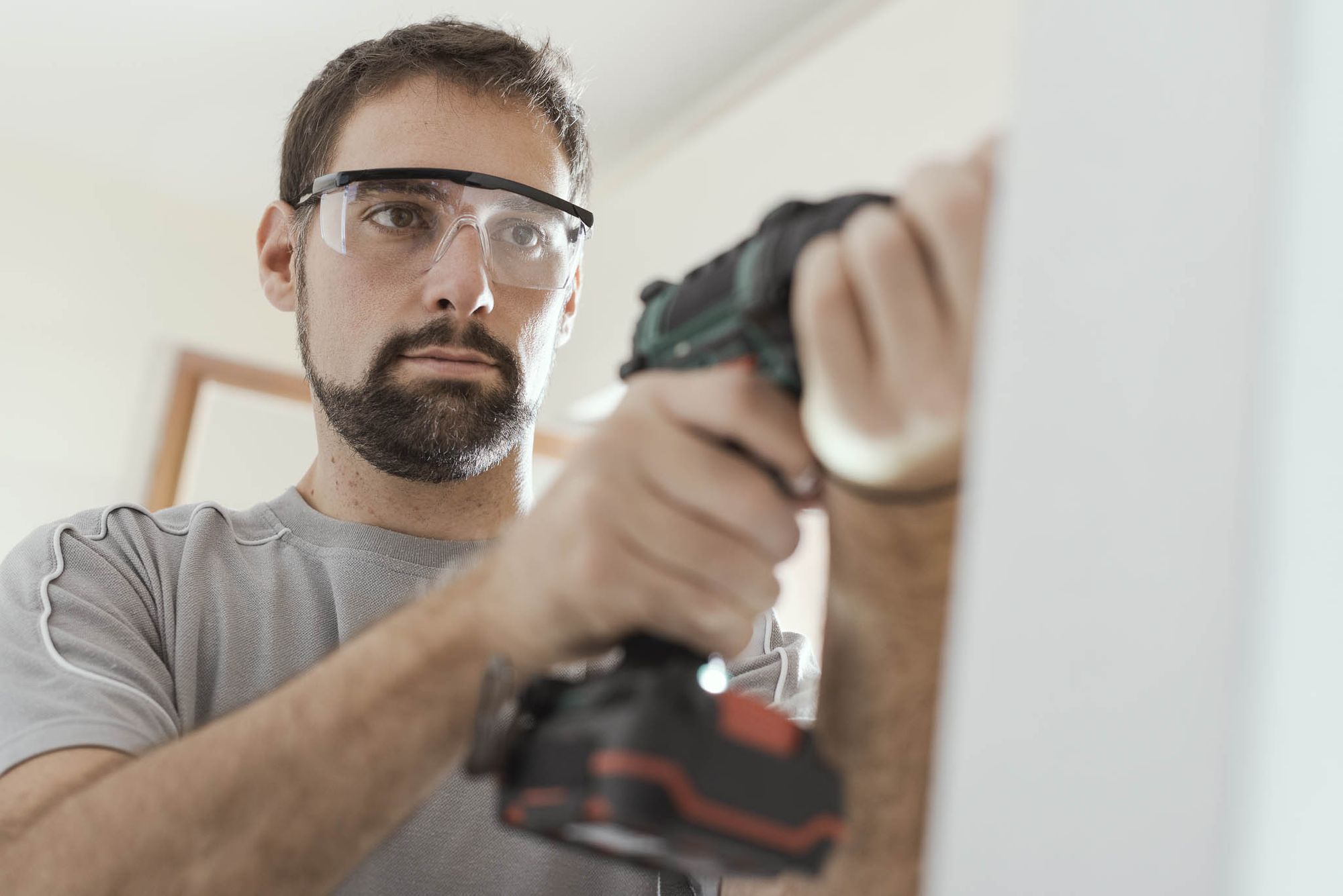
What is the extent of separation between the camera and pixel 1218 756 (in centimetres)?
28

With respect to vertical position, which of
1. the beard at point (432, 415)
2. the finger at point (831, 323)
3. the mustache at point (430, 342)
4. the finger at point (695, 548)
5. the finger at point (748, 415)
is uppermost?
the mustache at point (430, 342)

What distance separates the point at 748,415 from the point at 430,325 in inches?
35.0

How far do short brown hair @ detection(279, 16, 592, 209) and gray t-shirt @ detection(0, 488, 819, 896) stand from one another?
0.54 meters

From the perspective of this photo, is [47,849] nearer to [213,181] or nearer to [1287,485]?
[1287,485]

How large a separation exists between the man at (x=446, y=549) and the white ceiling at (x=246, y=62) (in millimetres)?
1597

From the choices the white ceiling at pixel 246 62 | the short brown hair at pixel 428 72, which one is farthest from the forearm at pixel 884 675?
the white ceiling at pixel 246 62

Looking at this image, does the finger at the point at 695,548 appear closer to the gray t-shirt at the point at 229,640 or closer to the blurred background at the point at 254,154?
the gray t-shirt at the point at 229,640

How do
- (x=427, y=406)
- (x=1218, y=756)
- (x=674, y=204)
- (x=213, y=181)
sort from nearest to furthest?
(x=1218, y=756)
(x=427, y=406)
(x=674, y=204)
(x=213, y=181)

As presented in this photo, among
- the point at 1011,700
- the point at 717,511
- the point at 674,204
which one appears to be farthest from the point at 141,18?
the point at 1011,700

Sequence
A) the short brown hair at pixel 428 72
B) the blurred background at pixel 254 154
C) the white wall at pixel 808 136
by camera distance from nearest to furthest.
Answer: the short brown hair at pixel 428 72 → the white wall at pixel 808 136 → the blurred background at pixel 254 154

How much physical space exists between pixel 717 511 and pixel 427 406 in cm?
84

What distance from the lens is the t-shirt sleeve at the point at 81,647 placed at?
895 mm

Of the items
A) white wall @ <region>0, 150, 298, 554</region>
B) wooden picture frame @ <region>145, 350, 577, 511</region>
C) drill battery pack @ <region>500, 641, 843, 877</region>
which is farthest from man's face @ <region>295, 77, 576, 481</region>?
white wall @ <region>0, 150, 298, 554</region>

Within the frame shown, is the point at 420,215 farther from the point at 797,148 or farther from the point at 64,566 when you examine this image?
the point at 797,148
